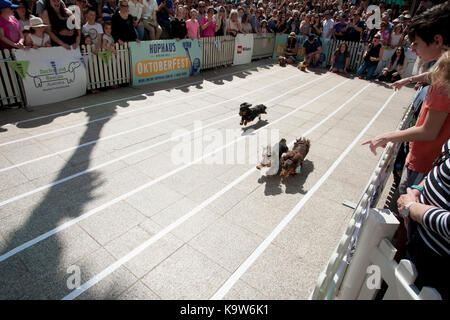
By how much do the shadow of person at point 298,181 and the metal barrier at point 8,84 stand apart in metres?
6.95

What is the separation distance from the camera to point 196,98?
930 cm

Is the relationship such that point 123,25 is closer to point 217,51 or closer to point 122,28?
point 122,28

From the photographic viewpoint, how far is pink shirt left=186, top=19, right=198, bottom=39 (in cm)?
1113

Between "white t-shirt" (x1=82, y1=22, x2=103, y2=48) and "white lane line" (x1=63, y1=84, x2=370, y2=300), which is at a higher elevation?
"white t-shirt" (x1=82, y1=22, x2=103, y2=48)

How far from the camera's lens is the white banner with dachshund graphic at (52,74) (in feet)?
23.7

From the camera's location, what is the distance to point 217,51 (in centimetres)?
1276

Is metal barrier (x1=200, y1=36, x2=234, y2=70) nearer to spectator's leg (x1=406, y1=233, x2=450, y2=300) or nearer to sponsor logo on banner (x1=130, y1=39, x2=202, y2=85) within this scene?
sponsor logo on banner (x1=130, y1=39, x2=202, y2=85)

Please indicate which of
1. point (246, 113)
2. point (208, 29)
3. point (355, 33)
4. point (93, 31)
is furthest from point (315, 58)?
point (93, 31)

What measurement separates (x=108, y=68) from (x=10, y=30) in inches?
105

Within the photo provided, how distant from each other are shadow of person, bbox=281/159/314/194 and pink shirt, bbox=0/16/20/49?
7340 mm

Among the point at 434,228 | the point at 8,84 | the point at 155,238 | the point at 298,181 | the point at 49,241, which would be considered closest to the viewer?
the point at 434,228

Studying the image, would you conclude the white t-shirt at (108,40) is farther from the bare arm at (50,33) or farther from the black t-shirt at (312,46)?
the black t-shirt at (312,46)

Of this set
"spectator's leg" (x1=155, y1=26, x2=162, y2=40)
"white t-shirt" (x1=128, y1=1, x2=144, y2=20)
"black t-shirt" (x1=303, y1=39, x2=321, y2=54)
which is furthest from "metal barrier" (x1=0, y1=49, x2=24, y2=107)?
"black t-shirt" (x1=303, y1=39, x2=321, y2=54)
